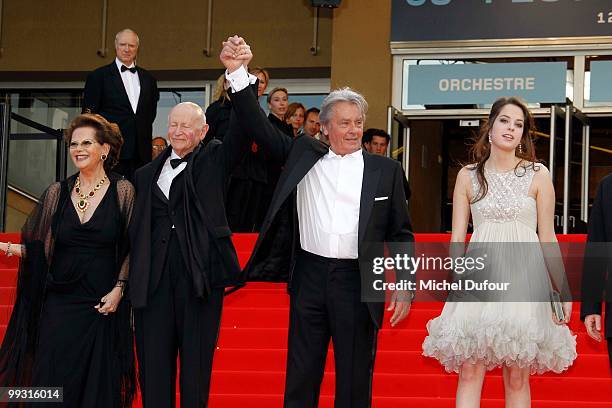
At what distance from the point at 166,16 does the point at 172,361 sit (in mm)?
10043

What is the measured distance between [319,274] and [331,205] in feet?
1.11

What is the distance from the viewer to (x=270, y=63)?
14828 millimetres

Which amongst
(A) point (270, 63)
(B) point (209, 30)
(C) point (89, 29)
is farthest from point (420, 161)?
(C) point (89, 29)

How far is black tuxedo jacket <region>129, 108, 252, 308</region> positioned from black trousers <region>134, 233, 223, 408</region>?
0.07 meters

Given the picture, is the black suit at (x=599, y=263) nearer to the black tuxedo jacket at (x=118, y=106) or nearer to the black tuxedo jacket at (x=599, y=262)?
the black tuxedo jacket at (x=599, y=262)

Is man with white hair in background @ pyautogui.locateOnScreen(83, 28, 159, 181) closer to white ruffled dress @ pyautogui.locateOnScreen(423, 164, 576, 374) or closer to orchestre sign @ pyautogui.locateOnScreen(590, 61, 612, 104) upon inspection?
white ruffled dress @ pyautogui.locateOnScreen(423, 164, 576, 374)

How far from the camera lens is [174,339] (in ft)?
19.0

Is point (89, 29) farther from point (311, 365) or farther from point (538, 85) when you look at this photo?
point (311, 365)

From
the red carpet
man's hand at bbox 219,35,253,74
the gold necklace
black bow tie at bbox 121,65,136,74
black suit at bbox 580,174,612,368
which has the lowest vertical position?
the red carpet

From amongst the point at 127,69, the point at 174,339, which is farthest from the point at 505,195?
the point at 127,69

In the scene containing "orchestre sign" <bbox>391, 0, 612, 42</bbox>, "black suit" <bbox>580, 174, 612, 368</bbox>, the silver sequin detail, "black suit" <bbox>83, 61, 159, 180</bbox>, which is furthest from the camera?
"orchestre sign" <bbox>391, 0, 612, 42</bbox>

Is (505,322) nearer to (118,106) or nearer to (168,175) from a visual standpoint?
(168,175)

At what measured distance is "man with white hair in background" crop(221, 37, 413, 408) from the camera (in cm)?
544

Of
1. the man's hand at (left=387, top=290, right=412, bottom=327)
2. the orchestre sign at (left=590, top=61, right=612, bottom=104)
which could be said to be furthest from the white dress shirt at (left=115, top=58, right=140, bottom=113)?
the orchestre sign at (left=590, top=61, right=612, bottom=104)
